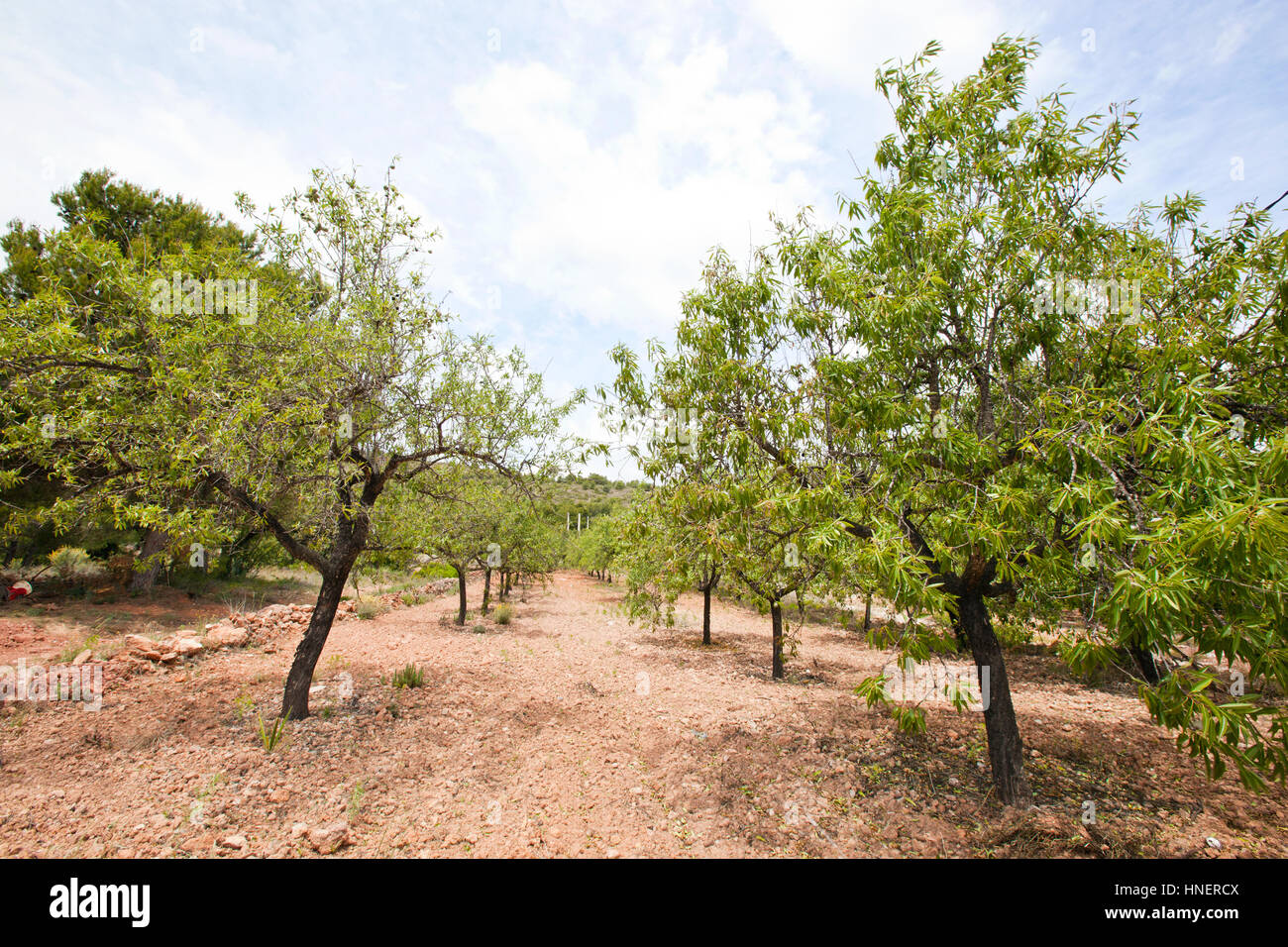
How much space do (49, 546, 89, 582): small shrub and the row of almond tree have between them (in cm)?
2083

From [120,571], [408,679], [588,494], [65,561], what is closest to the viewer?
[408,679]

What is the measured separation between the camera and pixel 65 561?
16641 mm

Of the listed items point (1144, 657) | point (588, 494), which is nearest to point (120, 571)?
point (1144, 657)

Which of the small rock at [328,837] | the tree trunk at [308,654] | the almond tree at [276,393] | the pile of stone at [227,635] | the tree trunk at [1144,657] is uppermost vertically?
the almond tree at [276,393]

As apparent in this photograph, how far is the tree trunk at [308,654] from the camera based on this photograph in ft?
23.3

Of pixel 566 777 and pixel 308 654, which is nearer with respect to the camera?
pixel 566 777

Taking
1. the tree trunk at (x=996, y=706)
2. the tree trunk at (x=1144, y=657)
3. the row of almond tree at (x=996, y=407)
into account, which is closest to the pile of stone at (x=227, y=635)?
the row of almond tree at (x=996, y=407)

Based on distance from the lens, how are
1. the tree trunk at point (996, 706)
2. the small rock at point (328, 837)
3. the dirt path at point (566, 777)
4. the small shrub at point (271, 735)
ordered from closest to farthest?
the small rock at point (328, 837) → the dirt path at point (566, 777) → the tree trunk at point (996, 706) → the small shrub at point (271, 735)

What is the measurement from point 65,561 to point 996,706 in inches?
999

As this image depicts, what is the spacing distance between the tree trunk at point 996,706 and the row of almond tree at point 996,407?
35 millimetres

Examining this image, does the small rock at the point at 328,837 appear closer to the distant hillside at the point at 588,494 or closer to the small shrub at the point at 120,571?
the distant hillside at the point at 588,494

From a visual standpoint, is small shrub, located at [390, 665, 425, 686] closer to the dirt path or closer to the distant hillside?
the dirt path

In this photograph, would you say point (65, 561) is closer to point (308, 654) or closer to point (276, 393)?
point (308, 654)
